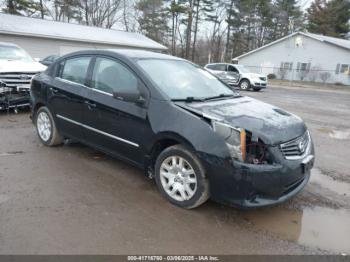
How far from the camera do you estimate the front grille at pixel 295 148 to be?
3182 mm

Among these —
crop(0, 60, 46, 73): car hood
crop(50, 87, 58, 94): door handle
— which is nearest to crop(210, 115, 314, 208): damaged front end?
crop(50, 87, 58, 94): door handle

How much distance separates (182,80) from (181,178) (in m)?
1.43

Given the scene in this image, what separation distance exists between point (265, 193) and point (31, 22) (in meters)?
27.2

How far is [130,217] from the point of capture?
3.24 meters

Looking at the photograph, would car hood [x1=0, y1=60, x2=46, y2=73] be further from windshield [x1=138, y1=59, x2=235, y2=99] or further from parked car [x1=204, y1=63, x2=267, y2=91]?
parked car [x1=204, y1=63, x2=267, y2=91]

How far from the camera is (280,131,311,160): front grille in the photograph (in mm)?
3182

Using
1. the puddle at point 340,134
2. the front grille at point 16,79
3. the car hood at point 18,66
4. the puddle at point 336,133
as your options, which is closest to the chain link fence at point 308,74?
the puddle at point 336,133

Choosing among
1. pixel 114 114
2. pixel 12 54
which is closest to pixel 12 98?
pixel 12 54

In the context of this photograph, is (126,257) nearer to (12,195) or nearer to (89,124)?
(12,195)

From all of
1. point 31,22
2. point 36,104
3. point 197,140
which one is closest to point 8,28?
point 31,22

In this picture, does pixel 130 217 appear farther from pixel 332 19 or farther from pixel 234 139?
pixel 332 19

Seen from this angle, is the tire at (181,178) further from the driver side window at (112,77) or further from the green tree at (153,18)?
the green tree at (153,18)

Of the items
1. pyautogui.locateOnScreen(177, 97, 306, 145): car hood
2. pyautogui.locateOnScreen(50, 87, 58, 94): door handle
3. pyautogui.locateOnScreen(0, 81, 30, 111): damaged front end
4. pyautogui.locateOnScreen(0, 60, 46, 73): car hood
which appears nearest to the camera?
pyautogui.locateOnScreen(177, 97, 306, 145): car hood

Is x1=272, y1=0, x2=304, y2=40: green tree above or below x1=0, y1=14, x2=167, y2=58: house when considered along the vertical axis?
above
